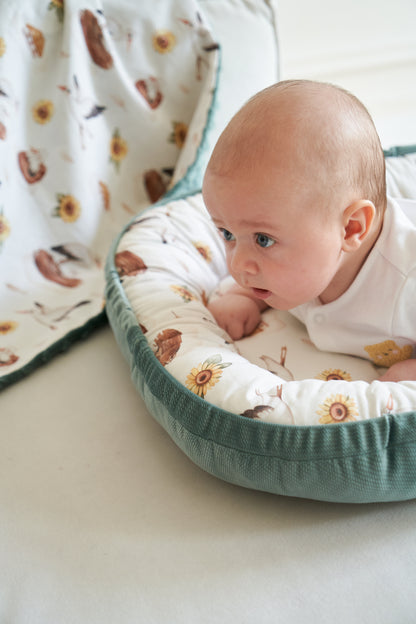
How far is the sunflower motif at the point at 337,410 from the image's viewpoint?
0.71 m

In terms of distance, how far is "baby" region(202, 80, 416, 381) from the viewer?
0.74 m

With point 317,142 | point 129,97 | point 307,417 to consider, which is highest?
point 317,142

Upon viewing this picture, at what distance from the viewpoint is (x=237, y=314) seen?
1.02m

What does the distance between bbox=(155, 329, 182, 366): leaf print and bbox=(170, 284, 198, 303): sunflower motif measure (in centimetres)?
11

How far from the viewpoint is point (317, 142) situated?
0.73m

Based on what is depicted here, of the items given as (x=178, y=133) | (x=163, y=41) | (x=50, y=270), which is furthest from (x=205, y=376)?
(x=163, y=41)

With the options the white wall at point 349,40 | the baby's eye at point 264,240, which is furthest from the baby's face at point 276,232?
the white wall at point 349,40

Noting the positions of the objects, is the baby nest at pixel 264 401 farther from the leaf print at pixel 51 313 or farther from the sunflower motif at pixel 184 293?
the leaf print at pixel 51 313

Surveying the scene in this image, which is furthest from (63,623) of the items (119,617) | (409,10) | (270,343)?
(409,10)

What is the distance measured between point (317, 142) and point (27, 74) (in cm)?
80

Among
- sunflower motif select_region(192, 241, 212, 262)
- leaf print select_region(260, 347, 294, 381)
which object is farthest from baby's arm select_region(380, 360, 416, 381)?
sunflower motif select_region(192, 241, 212, 262)

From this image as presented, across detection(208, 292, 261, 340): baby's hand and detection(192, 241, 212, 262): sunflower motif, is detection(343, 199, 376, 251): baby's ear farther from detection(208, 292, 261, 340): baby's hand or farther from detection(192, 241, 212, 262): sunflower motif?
detection(192, 241, 212, 262): sunflower motif

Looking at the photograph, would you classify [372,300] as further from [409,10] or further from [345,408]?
[409,10]

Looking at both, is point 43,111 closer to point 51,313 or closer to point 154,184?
point 154,184
